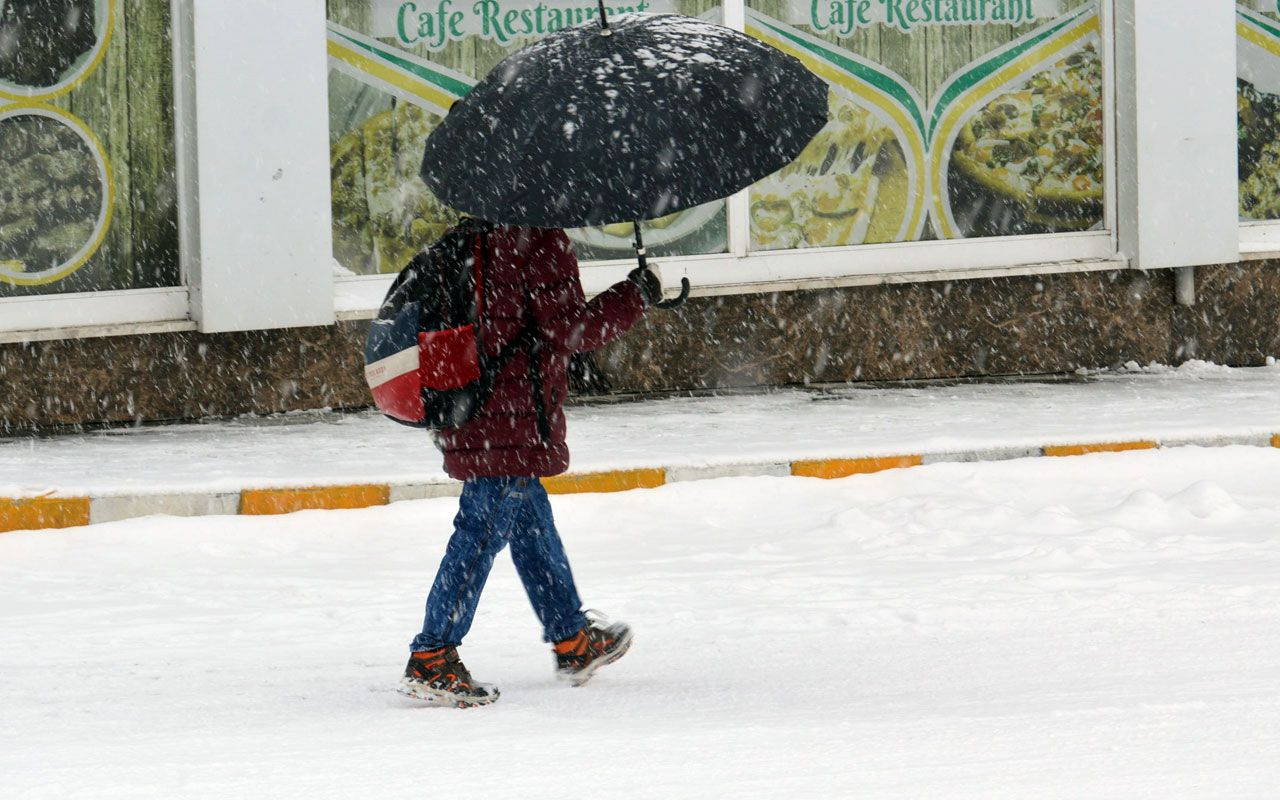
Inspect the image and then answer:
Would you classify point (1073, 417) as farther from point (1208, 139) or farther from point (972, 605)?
point (972, 605)

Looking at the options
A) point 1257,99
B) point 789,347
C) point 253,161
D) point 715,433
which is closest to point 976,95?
point 1257,99

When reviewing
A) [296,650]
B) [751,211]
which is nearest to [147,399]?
[751,211]

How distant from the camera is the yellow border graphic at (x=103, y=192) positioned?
32.4 ft

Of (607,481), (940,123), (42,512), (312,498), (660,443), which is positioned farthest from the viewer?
(940,123)

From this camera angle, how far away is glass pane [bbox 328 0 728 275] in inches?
411

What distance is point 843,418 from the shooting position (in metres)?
9.62

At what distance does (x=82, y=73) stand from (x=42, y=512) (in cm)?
321

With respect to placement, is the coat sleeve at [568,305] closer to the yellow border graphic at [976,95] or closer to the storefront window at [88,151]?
the storefront window at [88,151]

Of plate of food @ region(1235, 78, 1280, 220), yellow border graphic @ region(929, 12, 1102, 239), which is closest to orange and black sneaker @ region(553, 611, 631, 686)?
yellow border graphic @ region(929, 12, 1102, 239)

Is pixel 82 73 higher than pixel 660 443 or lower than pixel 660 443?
higher

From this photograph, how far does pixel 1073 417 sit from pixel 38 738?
5869mm

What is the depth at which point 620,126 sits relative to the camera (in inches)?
181

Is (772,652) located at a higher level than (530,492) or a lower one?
lower

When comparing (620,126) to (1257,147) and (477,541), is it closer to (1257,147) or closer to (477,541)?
(477,541)
